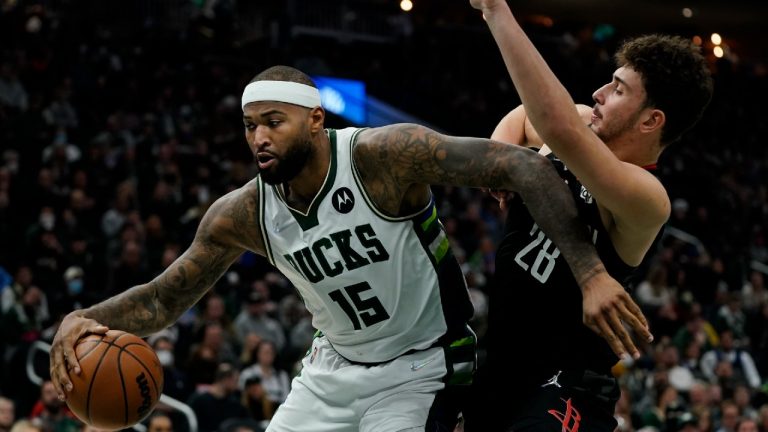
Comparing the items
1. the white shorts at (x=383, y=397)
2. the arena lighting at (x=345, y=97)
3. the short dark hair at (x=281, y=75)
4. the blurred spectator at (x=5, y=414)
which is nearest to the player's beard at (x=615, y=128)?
the white shorts at (x=383, y=397)

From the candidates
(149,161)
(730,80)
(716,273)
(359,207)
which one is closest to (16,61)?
(149,161)

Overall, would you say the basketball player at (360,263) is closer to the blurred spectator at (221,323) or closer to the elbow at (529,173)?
the elbow at (529,173)

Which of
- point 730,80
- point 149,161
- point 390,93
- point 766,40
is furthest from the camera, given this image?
point 766,40

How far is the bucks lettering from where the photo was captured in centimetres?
417

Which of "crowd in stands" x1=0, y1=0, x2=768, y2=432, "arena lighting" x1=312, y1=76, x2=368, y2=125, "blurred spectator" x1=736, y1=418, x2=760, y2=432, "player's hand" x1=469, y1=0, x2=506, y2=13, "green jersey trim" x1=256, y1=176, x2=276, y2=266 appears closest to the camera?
"player's hand" x1=469, y1=0, x2=506, y2=13

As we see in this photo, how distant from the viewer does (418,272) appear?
13.9 ft

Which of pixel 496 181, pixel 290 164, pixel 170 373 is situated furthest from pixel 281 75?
pixel 170 373

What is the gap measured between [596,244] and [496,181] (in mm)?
416

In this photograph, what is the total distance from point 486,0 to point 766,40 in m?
27.0

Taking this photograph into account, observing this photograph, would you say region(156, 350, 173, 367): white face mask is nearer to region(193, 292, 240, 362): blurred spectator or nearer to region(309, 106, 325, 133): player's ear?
region(193, 292, 240, 362): blurred spectator

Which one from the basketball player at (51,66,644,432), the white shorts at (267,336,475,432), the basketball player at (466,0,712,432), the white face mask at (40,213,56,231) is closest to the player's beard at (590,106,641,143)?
the basketball player at (466,0,712,432)

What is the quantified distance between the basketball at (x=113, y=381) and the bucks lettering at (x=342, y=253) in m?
0.75

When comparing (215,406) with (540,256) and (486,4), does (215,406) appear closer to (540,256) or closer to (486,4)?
(540,256)

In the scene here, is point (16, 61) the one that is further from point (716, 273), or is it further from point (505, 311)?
point (505, 311)
